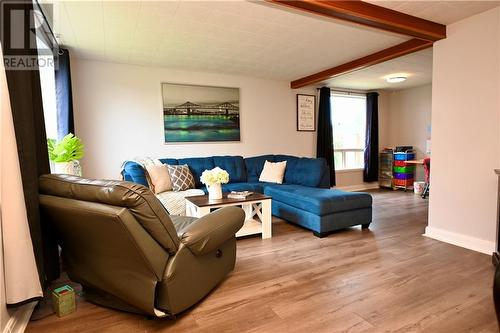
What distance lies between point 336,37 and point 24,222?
3.39 metres

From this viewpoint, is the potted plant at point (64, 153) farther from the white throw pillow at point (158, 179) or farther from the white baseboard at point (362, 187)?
the white baseboard at point (362, 187)

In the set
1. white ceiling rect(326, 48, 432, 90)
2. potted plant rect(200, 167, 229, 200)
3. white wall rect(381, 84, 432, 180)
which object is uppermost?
white ceiling rect(326, 48, 432, 90)

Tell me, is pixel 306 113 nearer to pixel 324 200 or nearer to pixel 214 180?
pixel 324 200


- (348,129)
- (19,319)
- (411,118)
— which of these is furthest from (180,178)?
(411,118)

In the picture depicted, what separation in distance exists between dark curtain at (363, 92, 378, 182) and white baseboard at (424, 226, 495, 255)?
138 inches

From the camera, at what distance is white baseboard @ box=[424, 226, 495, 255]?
9.07 ft

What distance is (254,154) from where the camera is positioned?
214 inches

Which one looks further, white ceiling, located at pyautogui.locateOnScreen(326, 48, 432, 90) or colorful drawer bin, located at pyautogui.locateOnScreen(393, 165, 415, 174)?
colorful drawer bin, located at pyautogui.locateOnScreen(393, 165, 415, 174)

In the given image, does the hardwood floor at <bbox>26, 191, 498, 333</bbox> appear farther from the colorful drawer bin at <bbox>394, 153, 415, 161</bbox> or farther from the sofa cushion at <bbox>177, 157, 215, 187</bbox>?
the colorful drawer bin at <bbox>394, 153, 415, 161</bbox>

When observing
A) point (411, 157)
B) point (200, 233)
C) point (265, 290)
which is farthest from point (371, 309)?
point (411, 157)

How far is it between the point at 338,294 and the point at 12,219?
2.07 metres

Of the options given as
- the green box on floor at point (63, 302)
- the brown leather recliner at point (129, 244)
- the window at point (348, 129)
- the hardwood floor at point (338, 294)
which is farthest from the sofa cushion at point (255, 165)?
the green box on floor at point (63, 302)

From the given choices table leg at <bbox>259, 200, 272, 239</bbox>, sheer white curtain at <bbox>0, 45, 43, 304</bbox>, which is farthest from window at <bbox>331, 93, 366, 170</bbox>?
sheer white curtain at <bbox>0, 45, 43, 304</bbox>

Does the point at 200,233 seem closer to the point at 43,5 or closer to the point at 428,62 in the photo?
the point at 43,5
